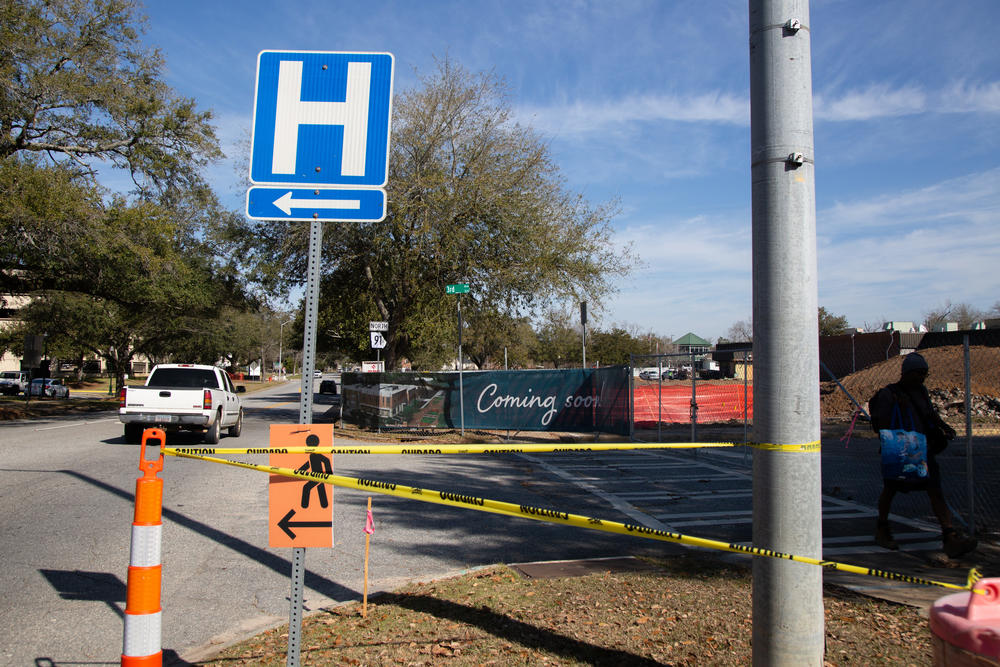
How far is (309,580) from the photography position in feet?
18.5

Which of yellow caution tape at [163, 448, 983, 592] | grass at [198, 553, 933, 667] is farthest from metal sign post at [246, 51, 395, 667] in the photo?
grass at [198, 553, 933, 667]

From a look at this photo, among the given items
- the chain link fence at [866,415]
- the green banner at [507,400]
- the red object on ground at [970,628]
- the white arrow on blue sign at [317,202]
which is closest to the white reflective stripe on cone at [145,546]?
the white arrow on blue sign at [317,202]

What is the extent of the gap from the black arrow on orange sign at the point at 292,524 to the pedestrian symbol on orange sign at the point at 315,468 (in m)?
0.08

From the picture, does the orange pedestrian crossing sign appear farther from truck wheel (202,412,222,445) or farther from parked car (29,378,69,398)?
parked car (29,378,69,398)

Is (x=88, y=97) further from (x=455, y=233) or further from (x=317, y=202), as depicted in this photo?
(x=317, y=202)

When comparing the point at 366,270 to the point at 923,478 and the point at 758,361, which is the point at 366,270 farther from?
the point at 758,361

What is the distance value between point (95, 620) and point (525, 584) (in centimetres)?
300

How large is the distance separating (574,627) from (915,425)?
420cm

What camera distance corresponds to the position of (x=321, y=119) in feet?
11.1

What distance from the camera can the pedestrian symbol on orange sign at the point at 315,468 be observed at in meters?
3.37

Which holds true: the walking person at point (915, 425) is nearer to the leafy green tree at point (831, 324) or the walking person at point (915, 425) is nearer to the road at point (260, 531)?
the road at point (260, 531)

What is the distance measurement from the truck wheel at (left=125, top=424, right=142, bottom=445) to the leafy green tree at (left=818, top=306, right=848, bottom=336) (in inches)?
2571

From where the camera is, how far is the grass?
3.79 meters

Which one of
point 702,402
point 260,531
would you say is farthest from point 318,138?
point 702,402
